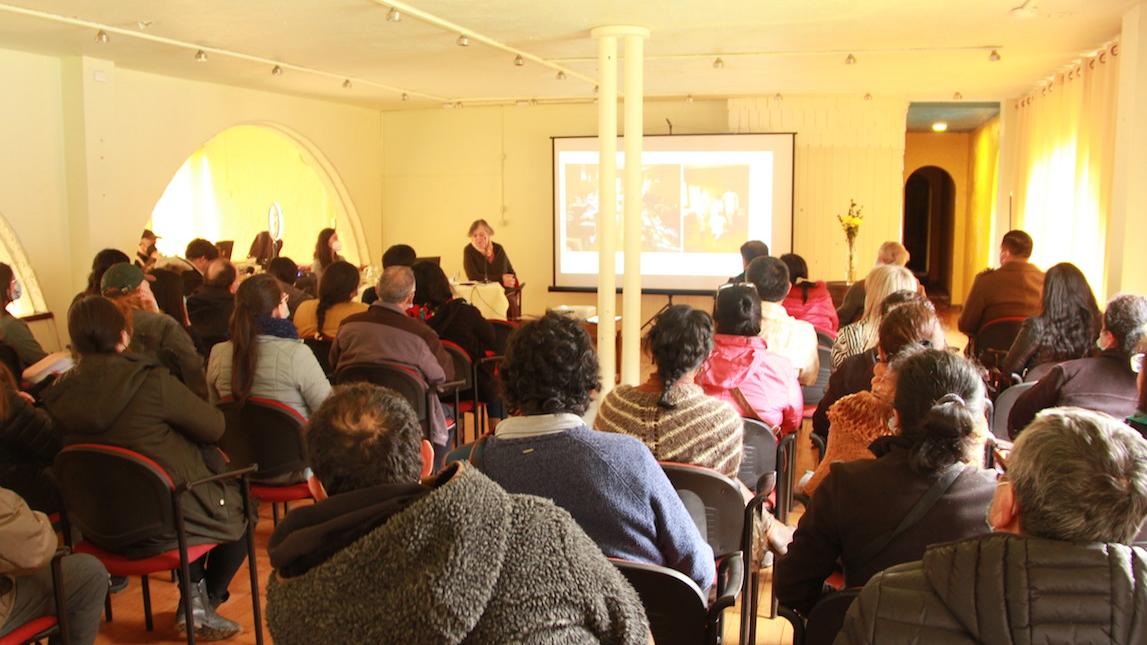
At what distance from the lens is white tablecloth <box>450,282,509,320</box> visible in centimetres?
940

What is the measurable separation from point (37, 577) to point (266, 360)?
1.37m

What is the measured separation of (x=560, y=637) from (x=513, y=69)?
Answer: 26.9ft

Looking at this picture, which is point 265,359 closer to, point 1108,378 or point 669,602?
point 669,602

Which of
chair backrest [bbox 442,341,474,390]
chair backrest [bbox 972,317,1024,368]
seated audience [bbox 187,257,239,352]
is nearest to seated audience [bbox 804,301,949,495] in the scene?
chair backrest [bbox 442,341,474,390]

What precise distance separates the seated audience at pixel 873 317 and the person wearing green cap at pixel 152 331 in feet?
9.67

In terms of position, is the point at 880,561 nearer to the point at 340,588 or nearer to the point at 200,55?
the point at 340,588

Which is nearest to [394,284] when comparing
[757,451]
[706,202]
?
[757,451]

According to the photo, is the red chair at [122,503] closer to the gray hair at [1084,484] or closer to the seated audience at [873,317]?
the gray hair at [1084,484]

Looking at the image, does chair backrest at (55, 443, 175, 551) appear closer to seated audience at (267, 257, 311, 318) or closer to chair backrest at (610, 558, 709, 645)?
chair backrest at (610, 558, 709, 645)

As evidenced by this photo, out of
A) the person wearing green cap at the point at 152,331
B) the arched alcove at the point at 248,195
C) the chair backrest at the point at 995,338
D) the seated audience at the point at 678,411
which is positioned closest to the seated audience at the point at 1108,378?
the seated audience at the point at 678,411

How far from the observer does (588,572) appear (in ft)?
4.65

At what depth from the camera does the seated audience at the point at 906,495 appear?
2.11m

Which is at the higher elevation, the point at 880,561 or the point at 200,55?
the point at 200,55

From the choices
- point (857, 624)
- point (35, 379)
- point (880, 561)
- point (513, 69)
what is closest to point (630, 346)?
point (513, 69)
